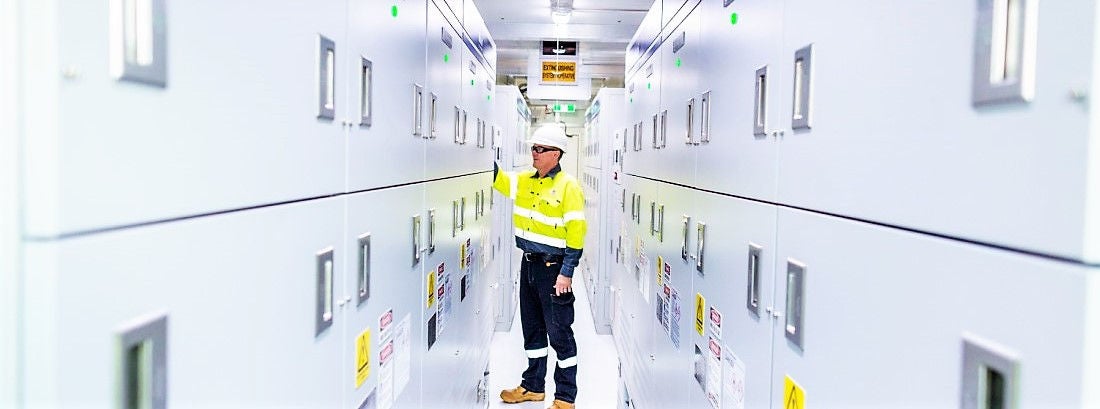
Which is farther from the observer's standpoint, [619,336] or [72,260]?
[619,336]

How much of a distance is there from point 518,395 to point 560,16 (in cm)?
357

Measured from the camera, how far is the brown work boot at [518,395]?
5.11 meters

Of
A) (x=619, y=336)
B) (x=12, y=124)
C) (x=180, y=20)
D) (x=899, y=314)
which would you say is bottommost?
(x=619, y=336)

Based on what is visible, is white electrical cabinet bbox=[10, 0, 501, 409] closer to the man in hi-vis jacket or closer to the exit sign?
the man in hi-vis jacket

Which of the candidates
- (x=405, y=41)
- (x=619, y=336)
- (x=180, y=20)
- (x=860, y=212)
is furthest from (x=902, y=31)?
(x=619, y=336)

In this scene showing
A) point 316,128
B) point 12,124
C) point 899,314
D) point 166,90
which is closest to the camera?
point 12,124

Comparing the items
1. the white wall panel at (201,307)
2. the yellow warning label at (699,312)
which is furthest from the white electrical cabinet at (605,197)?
the white wall panel at (201,307)

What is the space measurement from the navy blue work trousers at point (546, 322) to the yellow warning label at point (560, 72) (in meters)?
5.50

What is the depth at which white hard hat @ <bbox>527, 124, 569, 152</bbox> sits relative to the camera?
443 cm

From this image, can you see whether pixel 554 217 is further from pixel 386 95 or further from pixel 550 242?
pixel 386 95

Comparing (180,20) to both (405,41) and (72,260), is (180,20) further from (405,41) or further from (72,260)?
(405,41)

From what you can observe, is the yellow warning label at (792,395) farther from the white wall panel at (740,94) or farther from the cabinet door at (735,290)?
the white wall panel at (740,94)

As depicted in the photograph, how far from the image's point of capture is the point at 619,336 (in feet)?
20.4

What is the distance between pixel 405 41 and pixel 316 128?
0.90m
